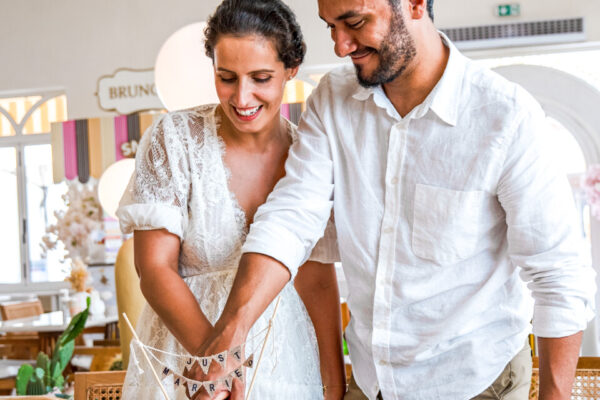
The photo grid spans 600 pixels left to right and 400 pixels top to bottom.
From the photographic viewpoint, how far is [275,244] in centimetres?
134

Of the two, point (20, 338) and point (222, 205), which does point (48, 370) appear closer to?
point (222, 205)

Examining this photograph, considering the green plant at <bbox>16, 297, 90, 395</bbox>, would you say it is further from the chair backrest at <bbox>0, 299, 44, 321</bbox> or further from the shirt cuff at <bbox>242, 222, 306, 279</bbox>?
the chair backrest at <bbox>0, 299, 44, 321</bbox>

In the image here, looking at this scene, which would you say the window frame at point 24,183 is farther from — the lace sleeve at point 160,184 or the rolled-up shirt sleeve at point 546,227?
the rolled-up shirt sleeve at point 546,227

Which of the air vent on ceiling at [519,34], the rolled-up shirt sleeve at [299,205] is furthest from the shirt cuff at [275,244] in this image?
the air vent on ceiling at [519,34]

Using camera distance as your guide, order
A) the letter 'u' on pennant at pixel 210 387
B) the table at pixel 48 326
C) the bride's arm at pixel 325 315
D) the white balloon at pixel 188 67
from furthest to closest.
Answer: the table at pixel 48 326, the white balloon at pixel 188 67, the bride's arm at pixel 325 315, the letter 'u' on pennant at pixel 210 387

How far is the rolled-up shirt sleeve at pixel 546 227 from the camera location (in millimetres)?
1292

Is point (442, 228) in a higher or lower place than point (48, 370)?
higher

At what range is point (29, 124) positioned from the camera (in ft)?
29.9

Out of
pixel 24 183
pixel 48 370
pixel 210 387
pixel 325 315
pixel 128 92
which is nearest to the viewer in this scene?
pixel 210 387

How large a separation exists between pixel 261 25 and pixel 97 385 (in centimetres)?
108

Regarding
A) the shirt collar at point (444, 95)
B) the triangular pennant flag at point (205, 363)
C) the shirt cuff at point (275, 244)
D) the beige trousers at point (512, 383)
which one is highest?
the shirt collar at point (444, 95)

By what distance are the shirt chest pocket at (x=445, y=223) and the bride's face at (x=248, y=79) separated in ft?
1.22

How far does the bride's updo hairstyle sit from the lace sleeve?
204 mm

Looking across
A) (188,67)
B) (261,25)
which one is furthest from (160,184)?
(188,67)
